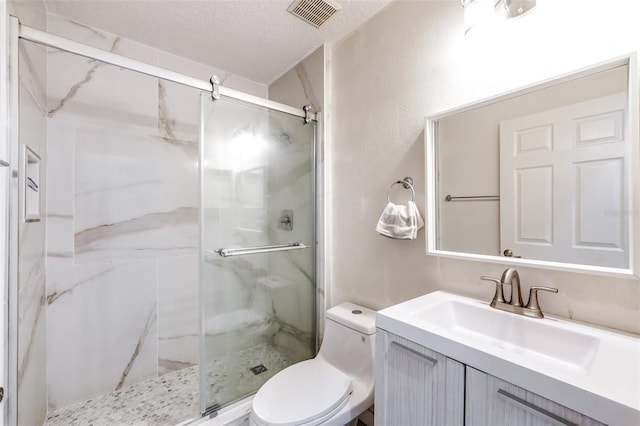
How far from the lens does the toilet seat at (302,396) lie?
1.08 meters

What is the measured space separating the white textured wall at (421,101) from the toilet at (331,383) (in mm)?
223

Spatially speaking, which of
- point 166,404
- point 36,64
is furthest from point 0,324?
point 36,64

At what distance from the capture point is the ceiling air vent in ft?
4.94

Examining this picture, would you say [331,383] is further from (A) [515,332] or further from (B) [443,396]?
(A) [515,332]

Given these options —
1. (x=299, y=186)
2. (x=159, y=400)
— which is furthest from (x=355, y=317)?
(x=159, y=400)

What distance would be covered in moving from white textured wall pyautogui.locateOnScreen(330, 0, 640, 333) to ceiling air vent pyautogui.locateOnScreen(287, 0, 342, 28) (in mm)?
217

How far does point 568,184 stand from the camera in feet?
3.03

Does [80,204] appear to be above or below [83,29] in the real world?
below

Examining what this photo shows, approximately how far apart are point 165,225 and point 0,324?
47.0 inches

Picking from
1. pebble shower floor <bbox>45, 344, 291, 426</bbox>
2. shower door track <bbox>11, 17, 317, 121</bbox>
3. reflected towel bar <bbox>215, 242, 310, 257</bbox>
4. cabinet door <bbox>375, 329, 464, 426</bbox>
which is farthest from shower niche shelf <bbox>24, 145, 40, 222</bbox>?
cabinet door <bbox>375, 329, 464, 426</bbox>

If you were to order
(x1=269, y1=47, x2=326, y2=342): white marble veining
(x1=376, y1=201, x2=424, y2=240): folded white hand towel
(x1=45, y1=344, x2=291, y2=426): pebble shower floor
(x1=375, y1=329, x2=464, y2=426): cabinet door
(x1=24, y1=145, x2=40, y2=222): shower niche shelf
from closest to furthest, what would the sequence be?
(x1=375, y1=329, x2=464, y2=426): cabinet door < (x1=24, y1=145, x2=40, y2=222): shower niche shelf < (x1=376, y1=201, x2=424, y2=240): folded white hand towel < (x1=45, y1=344, x2=291, y2=426): pebble shower floor < (x1=269, y1=47, x2=326, y2=342): white marble veining

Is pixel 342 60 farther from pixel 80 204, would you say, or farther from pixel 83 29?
pixel 80 204

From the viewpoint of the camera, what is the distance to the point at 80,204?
1.71 meters

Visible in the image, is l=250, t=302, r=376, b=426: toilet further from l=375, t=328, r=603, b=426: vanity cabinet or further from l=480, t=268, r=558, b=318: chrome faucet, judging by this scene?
l=480, t=268, r=558, b=318: chrome faucet
